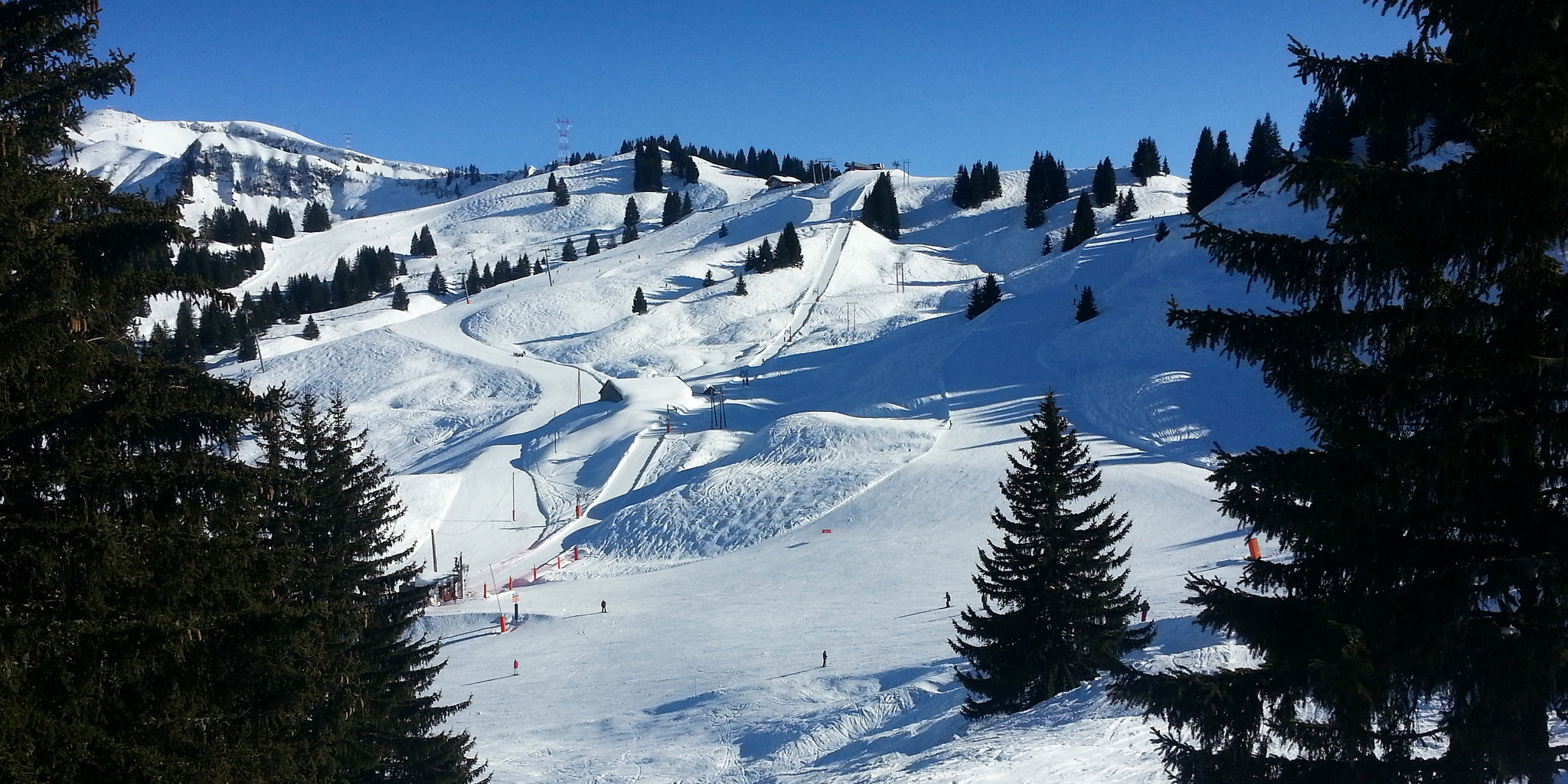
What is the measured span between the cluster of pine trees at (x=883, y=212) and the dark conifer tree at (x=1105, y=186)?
24.0m

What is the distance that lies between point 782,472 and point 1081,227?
168ft

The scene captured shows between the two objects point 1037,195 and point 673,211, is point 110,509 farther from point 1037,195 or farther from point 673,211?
point 673,211

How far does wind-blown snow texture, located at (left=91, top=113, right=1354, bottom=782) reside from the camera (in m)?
19.3

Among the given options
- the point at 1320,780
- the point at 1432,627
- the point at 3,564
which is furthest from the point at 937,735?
the point at 3,564

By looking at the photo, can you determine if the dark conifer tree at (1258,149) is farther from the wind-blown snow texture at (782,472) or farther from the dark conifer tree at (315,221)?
the dark conifer tree at (315,221)

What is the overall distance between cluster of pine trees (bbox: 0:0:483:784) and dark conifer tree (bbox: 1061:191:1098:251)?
81.4 meters

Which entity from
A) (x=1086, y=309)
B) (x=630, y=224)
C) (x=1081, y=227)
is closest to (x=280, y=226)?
(x=630, y=224)

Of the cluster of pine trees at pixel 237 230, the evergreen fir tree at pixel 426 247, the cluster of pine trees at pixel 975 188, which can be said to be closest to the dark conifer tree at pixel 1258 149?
the cluster of pine trees at pixel 975 188

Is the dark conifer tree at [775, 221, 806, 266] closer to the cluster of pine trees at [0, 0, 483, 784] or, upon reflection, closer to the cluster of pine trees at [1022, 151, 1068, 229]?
the cluster of pine trees at [1022, 151, 1068, 229]

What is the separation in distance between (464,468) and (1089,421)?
35147 millimetres

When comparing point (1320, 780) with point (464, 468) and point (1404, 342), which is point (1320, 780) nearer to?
point (1404, 342)

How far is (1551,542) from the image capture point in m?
4.52

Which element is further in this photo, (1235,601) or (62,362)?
(62,362)

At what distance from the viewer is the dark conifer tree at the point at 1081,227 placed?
266 feet
